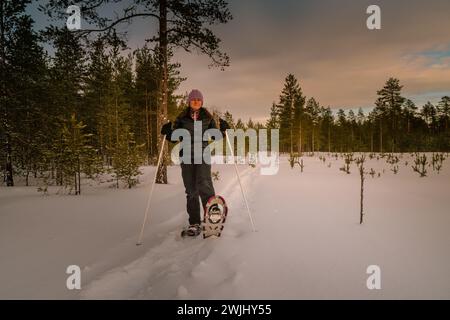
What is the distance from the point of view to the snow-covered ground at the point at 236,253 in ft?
8.75

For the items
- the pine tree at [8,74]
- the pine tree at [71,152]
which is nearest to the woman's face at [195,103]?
the pine tree at [71,152]

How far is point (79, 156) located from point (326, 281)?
30.0 ft

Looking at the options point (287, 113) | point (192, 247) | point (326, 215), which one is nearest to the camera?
point (192, 247)

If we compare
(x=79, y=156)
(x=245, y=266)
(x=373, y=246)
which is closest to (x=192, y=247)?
(x=245, y=266)

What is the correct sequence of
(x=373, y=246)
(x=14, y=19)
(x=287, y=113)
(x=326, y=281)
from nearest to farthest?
1. (x=326, y=281)
2. (x=373, y=246)
3. (x=14, y=19)
4. (x=287, y=113)

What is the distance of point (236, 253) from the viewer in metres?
3.55

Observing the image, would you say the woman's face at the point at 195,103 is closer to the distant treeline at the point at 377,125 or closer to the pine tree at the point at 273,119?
the distant treeline at the point at 377,125

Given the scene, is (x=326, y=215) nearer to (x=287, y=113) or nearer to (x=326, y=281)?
(x=326, y=281)

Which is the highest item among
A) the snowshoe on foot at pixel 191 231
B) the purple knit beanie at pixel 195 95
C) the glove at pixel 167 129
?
the purple knit beanie at pixel 195 95

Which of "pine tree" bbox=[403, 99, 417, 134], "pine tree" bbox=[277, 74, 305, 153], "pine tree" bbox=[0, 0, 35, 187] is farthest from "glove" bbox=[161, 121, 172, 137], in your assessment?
"pine tree" bbox=[403, 99, 417, 134]

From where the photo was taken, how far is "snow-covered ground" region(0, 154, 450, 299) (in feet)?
8.75
